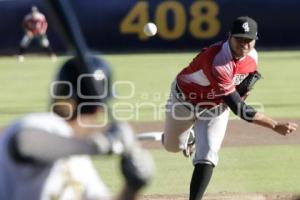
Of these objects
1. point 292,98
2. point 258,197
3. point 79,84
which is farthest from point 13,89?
point 79,84

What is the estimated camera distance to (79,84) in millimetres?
3438

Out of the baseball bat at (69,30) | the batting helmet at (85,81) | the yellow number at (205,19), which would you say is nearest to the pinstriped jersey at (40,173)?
the batting helmet at (85,81)

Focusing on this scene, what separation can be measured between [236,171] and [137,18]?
77.3ft

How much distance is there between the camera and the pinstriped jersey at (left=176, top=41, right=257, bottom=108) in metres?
7.42

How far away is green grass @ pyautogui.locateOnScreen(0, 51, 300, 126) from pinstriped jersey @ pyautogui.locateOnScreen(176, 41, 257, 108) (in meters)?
6.10

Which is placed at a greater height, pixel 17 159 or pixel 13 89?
pixel 17 159

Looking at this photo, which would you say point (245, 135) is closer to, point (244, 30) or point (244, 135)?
point (244, 135)

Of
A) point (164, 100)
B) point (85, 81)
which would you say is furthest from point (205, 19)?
point (85, 81)

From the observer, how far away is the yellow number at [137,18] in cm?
3272

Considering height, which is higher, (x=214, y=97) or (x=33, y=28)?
(x=214, y=97)

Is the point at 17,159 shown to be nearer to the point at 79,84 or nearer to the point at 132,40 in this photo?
the point at 79,84

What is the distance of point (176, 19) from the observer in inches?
1299

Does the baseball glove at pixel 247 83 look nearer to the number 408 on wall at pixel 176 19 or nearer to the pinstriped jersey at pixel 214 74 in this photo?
the pinstriped jersey at pixel 214 74

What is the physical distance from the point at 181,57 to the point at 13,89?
1017 cm
